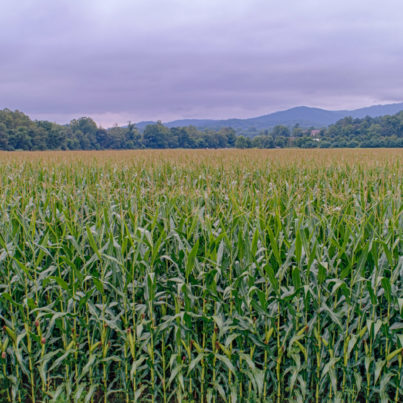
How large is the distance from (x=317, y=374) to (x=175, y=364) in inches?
49.9

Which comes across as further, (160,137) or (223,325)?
(160,137)

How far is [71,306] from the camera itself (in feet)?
11.4

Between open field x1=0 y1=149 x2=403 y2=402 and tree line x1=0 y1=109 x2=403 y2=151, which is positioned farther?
tree line x1=0 y1=109 x2=403 y2=151

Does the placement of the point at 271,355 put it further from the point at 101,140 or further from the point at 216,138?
the point at 101,140

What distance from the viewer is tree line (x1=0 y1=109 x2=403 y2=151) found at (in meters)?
68.9

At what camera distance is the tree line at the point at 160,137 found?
226 ft

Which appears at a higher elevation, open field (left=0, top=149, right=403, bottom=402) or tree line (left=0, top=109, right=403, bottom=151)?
tree line (left=0, top=109, right=403, bottom=151)

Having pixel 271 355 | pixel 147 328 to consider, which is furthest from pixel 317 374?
pixel 147 328

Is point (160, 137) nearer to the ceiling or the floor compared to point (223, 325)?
nearer to the ceiling

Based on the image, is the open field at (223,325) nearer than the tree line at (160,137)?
Yes

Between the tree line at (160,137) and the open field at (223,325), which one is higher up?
the tree line at (160,137)

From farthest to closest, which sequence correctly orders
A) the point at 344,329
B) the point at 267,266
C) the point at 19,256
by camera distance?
the point at 19,256, the point at 344,329, the point at 267,266

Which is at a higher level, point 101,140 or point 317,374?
point 101,140

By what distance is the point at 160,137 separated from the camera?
3469 inches
